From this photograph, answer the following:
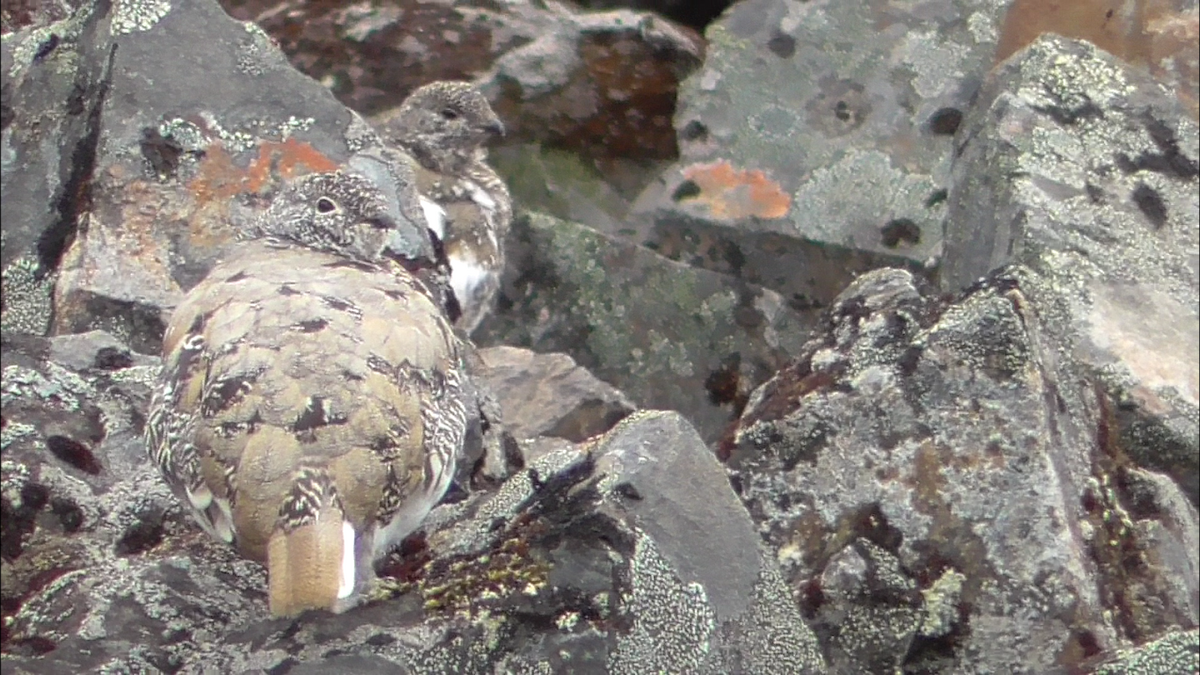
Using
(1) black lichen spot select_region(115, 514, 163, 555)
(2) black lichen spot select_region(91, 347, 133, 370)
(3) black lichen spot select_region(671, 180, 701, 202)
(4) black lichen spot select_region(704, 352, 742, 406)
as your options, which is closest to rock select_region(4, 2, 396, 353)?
(2) black lichen spot select_region(91, 347, 133, 370)

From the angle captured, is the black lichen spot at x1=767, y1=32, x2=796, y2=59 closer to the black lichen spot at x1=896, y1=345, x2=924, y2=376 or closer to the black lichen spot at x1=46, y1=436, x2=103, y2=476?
the black lichen spot at x1=896, y1=345, x2=924, y2=376

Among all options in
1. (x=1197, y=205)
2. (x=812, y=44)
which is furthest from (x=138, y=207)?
(x=1197, y=205)

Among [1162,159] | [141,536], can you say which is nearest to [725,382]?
[1162,159]

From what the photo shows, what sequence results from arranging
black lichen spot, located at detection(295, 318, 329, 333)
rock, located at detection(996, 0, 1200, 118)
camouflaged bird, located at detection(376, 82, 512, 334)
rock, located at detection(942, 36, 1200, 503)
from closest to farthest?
black lichen spot, located at detection(295, 318, 329, 333) < rock, located at detection(942, 36, 1200, 503) < rock, located at detection(996, 0, 1200, 118) < camouflaged bird, located at detection(376, 82, 512, 334)

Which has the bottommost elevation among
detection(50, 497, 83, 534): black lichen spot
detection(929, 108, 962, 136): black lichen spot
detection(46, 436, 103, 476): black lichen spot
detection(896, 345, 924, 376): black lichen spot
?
detection(50, 497, 83, 534): black lichen spot

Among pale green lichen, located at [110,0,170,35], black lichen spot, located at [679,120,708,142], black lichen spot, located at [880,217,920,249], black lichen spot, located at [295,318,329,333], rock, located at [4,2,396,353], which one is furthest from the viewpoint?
black lichen spot, located at [679,120,708,142]

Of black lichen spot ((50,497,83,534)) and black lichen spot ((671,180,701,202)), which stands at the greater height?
black lichen spot ((50,497,83,534))

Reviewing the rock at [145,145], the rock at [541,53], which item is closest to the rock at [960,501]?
the rock at [145,145]

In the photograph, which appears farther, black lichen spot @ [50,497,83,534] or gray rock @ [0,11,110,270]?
gray rock @ [0,11,110,270]

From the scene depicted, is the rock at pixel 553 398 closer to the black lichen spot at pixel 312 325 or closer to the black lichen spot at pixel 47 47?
the black lichen spot at pixel 312 325
